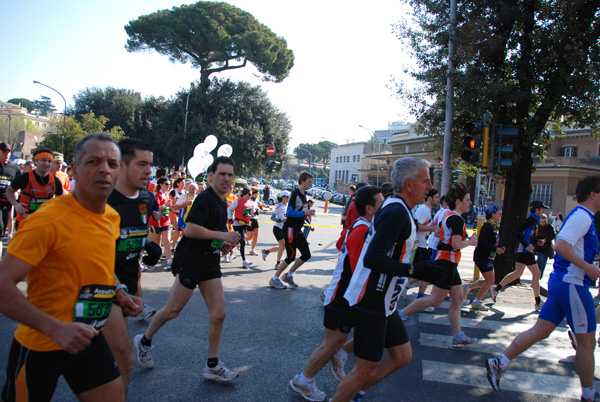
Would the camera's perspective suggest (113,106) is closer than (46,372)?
No

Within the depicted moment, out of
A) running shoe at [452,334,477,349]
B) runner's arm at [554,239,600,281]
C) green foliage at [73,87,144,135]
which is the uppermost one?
green foliage at [73,87,144,135]

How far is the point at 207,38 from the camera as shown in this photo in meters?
36.2

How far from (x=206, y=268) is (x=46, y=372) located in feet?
6.23

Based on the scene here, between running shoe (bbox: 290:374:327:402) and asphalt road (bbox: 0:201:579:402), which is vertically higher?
running shoe (bbox: 290:374:327:402)

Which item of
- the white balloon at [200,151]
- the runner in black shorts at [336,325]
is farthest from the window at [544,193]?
the runner in black shorts at [336,325]

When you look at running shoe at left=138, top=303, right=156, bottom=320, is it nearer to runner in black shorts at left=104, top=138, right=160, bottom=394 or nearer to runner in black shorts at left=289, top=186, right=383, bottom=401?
runner in black shorts at left=104, top=138, right=160, bottom=394

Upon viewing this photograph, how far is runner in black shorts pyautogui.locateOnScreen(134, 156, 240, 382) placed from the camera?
368cm

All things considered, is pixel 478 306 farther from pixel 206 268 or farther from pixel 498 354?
pixel 206 268

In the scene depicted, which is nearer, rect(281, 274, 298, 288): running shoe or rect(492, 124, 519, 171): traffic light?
rect(281, 274, 298, 288): running shoe

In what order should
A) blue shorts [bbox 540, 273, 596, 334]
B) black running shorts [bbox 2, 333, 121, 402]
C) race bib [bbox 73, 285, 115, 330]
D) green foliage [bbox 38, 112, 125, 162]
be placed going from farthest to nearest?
green foliage [bbox 38, 112, 125, 162] → blue shorts [bbox 540, 273, 596, 334] → race bib [bbox 73, 285, 115, 330] → black running shorts [bbox 2, 333, 121, 402]

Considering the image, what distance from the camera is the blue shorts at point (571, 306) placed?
141 inches

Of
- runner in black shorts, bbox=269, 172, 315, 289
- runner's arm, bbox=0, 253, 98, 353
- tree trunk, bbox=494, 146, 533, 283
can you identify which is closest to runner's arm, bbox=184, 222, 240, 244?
runner's arm, bbox=0, 253, 98, 353

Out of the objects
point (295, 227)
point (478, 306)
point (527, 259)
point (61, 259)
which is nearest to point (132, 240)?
point (61, 259)

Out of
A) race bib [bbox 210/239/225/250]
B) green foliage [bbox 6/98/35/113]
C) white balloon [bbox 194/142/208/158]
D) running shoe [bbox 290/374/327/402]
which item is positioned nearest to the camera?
running shoe [bbox 290/374/327/402]
